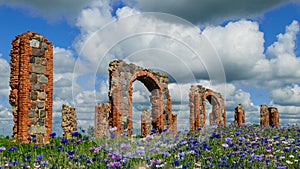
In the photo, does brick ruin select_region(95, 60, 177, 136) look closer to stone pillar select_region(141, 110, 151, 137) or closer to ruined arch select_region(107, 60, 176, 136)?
ruined arch select_region(107, 60, 176, 136)

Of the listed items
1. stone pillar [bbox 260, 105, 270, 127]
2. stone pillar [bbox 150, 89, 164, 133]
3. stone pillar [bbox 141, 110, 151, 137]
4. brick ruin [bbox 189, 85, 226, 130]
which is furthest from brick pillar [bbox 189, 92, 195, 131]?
stone pillar [bbox 260, 105, 270, 127]

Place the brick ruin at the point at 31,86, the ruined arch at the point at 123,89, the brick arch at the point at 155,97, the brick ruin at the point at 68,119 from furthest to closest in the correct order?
the brick ruin at the point at 68,119 → the brick arch at the point at 155,97 → the ruined arch at the point at 123,89 → the brick ruin at the point at 31,86

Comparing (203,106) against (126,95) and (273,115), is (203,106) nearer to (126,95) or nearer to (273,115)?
(273,115)

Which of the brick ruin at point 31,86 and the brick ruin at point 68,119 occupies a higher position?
the brick ruin at point 31,86

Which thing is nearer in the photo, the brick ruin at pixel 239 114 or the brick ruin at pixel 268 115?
the brick ruin at pixel 268 115

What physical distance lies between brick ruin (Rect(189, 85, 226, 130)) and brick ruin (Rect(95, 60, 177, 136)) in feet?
18.6

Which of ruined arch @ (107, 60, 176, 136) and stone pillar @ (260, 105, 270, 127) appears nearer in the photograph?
ruined arch @ (107, 60, 176, 136)

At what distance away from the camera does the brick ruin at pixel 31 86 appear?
42.5 ft

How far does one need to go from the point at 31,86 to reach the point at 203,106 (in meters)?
22.4

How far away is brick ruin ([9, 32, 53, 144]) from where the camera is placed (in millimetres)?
12953

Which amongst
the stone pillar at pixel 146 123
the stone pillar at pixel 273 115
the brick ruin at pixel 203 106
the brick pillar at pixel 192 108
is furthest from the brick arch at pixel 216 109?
the stone pillar at pixel 146 123

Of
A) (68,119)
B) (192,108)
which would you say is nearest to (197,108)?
(192,108)

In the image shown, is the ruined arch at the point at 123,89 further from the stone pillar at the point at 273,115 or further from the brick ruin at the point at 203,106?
the stone pillar at the point at 273,115

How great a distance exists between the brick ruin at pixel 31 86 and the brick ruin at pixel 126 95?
3858 mm
